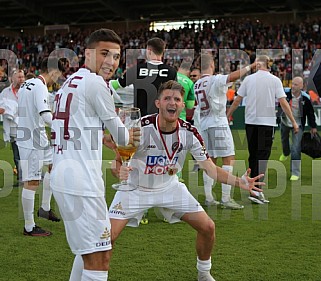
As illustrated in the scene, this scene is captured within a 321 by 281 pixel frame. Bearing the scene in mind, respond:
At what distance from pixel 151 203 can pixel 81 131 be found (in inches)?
57.4

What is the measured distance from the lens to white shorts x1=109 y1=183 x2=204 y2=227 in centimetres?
465

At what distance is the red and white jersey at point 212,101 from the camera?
8250 mm

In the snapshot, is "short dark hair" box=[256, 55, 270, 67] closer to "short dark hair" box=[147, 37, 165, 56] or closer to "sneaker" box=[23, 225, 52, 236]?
"short dark hair" box=[147, 37, 165, 56]

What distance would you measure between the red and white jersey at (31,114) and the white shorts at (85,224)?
9.73 feet

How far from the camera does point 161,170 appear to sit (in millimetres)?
4805

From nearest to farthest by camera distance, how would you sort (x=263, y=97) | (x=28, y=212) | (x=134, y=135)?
1. (x=134, y=135)
2. (x=28, y=212)
3. (x=263, y=97)

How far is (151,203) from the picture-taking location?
4746mm

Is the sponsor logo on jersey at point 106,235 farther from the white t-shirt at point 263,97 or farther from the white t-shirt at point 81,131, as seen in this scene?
the white t-shirt at point 263,97

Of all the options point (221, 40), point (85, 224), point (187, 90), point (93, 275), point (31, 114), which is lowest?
point (93, 275)

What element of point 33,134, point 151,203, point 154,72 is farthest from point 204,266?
point 154,72

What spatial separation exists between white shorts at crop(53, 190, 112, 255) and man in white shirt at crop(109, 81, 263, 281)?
1.10 m

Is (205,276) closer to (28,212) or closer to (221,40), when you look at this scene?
(28,212)

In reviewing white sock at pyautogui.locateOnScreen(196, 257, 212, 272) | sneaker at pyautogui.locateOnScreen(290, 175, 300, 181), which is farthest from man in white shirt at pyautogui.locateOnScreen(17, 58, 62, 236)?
sneaker at pyautogui.locateOnScreen(290, 175, 300, 181)

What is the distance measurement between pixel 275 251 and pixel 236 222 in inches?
53.6
